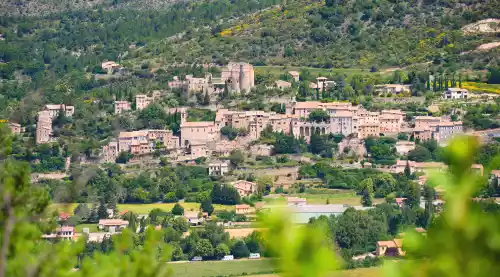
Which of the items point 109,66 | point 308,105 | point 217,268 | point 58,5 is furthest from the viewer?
point 58,5

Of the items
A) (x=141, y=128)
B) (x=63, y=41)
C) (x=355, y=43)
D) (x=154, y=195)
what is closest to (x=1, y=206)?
(x=154, y=195)

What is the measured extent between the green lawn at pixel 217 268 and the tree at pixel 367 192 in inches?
244

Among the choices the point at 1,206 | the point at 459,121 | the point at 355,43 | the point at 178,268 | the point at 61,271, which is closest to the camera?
the point at 61,271

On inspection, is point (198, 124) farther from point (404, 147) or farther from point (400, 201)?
point (400, 201)

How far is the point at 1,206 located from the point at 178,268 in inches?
1058

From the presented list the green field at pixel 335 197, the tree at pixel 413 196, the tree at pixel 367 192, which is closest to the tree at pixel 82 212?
the green field at pixel 335 197

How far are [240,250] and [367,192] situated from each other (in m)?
6.62

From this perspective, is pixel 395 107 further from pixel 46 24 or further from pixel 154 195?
pixel 46 24

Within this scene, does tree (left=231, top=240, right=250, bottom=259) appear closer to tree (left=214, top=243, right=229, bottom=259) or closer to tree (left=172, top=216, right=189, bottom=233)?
tree (left=214, top=243, right=229, bottom=259)

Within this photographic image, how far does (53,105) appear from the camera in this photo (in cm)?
5834

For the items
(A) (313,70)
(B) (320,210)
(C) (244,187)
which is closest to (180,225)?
(B) (320,210)

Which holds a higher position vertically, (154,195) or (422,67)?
(422,67)

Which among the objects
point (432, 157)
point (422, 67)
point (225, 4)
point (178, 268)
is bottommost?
point (178, 268)

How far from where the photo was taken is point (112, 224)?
1665 inches
